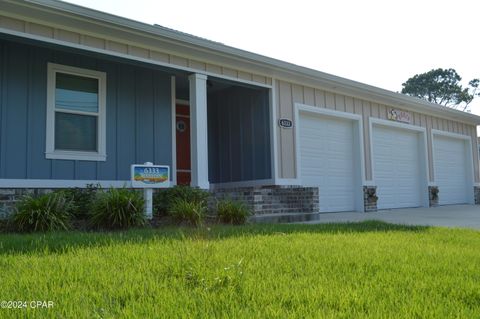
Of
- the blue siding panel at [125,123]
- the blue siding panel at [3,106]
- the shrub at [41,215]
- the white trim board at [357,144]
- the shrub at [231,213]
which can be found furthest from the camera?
the white trim board at [357,144]

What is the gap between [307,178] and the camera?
11.2m

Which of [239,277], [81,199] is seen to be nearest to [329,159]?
[81,199]

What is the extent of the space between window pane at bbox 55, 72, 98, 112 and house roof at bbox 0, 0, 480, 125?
1.56 m

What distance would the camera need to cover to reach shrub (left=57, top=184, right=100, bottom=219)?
23.6ft

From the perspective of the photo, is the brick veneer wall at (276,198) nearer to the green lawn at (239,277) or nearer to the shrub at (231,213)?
the shrub at (231,213)

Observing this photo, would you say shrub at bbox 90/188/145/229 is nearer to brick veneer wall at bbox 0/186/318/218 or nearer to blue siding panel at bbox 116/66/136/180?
brick veneer wall at bbox 0/186/318/218

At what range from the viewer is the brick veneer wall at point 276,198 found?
28.4 ft

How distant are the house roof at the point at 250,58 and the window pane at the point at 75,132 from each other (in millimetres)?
1933

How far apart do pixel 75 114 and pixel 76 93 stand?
0.41m

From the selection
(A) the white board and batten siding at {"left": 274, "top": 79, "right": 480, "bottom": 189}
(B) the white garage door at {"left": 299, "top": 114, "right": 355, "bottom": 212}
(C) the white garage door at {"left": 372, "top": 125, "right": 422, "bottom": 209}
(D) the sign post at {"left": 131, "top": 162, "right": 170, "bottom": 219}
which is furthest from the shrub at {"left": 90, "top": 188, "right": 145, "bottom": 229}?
(C) the white garage door at {"left": 372, "top": 125, "right": 422, "bottom": 209}

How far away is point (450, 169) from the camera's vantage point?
16109 millimetres

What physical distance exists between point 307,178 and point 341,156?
4.97ft

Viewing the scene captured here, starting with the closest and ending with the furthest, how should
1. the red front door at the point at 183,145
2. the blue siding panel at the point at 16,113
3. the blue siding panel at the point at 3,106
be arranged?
the blue siding panel at the point at 3,106 → the blue siding panel at the point at 16,113 → the red front door at the point at 183,145

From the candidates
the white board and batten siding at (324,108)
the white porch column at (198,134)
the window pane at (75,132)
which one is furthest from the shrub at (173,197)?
the white board and batten siding at (324,108)
